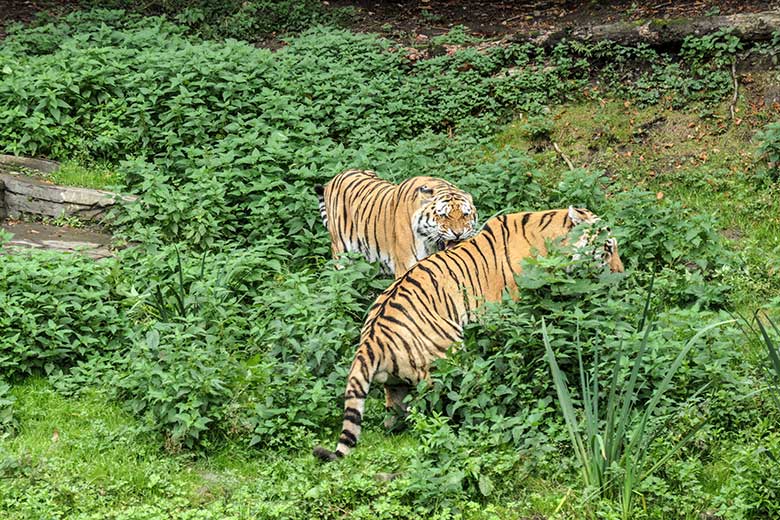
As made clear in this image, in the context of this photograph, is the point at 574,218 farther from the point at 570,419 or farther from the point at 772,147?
the point at 772,147

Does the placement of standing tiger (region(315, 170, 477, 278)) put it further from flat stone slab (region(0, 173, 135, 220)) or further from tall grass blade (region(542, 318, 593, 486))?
tall grass blade (region(542, 318, 593, 486))

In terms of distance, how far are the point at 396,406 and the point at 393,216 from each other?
6.78ft

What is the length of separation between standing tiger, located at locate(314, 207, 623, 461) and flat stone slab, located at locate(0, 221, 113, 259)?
276 cm

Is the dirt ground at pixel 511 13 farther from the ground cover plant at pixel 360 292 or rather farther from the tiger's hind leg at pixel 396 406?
the tiger's hind leg at pixel 396 406

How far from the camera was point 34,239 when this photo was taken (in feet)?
28.1

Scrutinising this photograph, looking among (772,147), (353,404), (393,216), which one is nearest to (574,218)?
(393,216)

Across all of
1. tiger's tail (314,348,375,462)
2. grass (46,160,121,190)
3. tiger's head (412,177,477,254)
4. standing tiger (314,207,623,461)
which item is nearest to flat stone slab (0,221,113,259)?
grass (46,160,121,190)

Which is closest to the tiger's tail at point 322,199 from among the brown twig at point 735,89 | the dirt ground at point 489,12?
the brown twig at point 735,89

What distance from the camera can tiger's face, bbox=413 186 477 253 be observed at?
24.5ft

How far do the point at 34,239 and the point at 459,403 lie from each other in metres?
4.30

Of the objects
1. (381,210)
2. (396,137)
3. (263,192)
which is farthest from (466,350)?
(396,137)

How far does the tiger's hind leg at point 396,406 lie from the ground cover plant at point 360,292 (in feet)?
0.29

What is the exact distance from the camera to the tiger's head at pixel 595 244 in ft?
20.8

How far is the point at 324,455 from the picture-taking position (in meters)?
5.65
